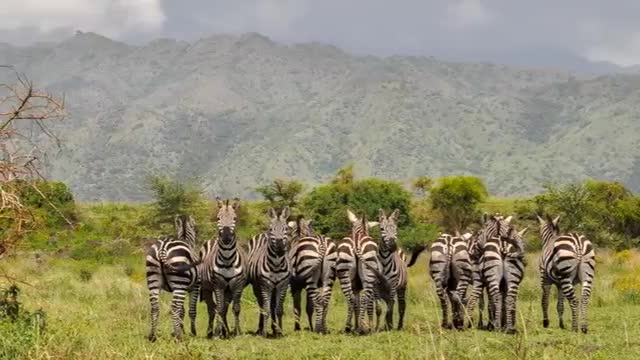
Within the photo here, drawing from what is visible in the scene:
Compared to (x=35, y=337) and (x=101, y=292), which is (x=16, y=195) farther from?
(x=101, y=292)

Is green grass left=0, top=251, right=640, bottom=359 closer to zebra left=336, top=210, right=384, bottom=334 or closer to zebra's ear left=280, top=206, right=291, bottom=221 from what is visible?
zebra left=336, top=210, right=384, bottom=334

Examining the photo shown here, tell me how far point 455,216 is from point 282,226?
4748 cm

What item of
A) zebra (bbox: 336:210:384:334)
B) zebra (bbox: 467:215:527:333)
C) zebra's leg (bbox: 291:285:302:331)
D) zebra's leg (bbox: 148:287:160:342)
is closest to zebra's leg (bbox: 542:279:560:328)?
zebra (bbox: 467:215:527:333)

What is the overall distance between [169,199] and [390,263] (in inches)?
1523

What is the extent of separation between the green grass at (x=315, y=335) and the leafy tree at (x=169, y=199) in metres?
21.8

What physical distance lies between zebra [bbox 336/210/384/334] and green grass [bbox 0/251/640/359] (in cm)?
70

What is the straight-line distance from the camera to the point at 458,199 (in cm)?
6328

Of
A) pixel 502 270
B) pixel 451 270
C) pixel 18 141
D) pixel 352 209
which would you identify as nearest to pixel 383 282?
pixel 451 270

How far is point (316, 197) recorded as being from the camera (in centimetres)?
5588

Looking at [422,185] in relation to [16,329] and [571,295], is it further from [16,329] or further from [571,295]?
[16,329]

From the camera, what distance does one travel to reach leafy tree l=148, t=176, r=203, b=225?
53469 millimetres

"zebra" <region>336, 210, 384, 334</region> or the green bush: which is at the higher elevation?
"zebra" <region>336, 210, 384, 334</region>

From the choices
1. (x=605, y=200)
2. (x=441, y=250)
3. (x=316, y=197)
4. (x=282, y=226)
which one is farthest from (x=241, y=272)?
(x=605, y=200)

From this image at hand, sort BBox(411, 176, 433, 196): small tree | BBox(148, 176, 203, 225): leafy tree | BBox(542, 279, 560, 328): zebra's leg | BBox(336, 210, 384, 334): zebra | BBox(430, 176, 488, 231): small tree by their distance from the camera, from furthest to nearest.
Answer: BBox(411, 176, 433, 196): small tree < BBox(430, 176, 488, 231): small tree < BBox(148, 176, 203, 225): leafy tree < BBox(542, 279, 560, 328): zebra's leg < BBox(336, 210, 384, 334): zebra
